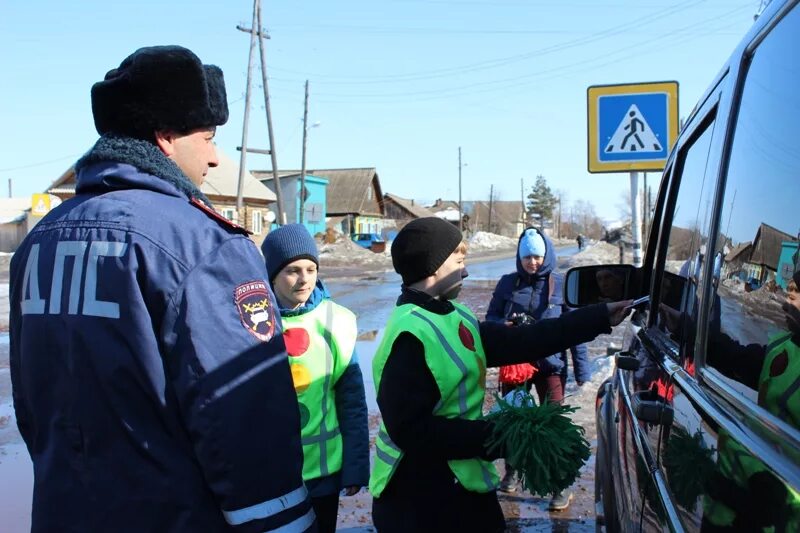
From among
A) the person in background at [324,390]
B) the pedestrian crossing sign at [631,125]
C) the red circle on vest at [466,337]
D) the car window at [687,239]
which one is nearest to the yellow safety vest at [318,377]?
the person in background at [324,390]

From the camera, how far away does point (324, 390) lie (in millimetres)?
3205

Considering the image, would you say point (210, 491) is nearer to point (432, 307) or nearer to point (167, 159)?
point (167, 159)

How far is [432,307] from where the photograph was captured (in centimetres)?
259

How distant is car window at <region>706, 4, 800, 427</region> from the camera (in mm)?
1256

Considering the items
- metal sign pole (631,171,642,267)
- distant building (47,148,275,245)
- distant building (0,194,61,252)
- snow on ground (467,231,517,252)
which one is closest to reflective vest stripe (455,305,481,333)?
metal sign pole (631,171,642,267)

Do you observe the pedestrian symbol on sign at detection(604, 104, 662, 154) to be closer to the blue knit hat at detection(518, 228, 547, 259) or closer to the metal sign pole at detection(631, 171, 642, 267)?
the metal sign pole at detection(631, 171, 642, 267)

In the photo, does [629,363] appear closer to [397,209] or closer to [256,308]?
[256,308]

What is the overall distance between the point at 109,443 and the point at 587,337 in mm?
1712

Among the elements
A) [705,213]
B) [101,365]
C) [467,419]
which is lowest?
[467,419]

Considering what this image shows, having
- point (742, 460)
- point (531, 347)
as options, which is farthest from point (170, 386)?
point (531, 347)

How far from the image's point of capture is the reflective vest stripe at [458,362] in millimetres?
2457

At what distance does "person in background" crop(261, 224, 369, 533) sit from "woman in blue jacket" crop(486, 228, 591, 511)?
2158mm

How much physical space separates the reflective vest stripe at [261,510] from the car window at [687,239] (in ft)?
3.23

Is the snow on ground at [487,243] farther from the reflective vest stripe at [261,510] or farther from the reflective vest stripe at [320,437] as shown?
the reflective vest stripe at [261,510]
